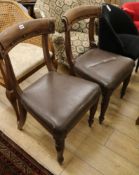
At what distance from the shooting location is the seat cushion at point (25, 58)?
138 centimetres

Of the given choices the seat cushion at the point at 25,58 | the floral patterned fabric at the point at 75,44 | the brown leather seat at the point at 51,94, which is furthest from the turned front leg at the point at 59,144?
the floral patterned fabric at the point at 75,44

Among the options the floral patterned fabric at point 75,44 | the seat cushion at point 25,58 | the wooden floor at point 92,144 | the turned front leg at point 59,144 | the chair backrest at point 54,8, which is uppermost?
the chair backrest at point 54,8

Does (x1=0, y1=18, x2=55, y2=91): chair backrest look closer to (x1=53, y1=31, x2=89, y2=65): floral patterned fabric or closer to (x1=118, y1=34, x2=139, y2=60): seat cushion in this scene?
(x1=53, y1=31, x2=89, y2=65): floral patterned fabric

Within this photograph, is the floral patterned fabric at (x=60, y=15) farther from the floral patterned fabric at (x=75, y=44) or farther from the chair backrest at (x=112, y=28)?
the chair backrest at (x=112, y=28)

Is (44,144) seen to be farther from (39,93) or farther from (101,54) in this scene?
(101,54)

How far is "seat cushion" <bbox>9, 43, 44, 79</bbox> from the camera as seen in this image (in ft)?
4.51

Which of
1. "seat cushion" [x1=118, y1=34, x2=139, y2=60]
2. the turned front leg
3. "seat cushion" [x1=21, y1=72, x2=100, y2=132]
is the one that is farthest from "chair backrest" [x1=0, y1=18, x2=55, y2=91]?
"seat cushion" [x1=118, y1=34, x2=139, y2=60]

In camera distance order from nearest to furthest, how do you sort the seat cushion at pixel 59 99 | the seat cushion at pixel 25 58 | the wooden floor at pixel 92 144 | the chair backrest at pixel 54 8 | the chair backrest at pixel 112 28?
the seat cushion at pixel 59 99
the wooden floor at pixel 92 144
the seat cushion at pixel 25 58
the chair backrest at pixel 112 28
the chair backrest at pixel 54 8

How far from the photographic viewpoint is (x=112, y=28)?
153 centimetres

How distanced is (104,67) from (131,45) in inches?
19.0

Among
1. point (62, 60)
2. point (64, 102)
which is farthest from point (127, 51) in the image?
point (64, 102)

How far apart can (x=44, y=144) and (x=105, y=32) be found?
1053 mm

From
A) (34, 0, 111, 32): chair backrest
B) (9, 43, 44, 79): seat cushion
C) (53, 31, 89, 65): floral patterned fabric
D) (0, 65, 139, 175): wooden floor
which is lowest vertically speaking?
(0, 65, 139, 175): wooden floor

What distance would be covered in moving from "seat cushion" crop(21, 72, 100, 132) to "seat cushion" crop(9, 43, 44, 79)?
21cm
